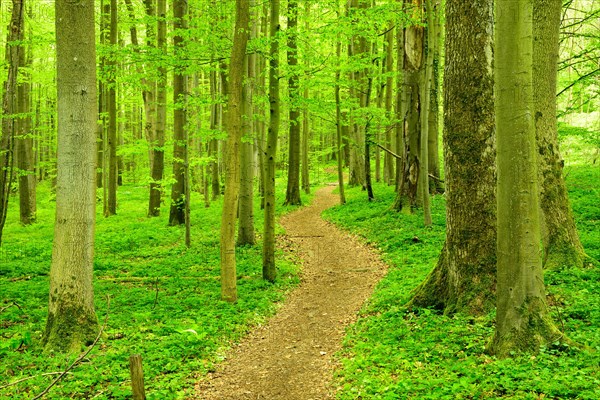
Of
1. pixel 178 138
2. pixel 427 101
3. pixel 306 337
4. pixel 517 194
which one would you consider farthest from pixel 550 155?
pixel 178 138

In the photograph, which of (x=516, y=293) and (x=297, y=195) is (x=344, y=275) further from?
(x=297, y=195)

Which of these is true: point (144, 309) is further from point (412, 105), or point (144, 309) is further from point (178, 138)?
point (412, 105)

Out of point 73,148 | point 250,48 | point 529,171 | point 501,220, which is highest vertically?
point 250,48

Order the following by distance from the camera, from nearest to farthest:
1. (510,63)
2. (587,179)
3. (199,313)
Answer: (510,63)
(199,313)
(587,179)

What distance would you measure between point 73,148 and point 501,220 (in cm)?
559

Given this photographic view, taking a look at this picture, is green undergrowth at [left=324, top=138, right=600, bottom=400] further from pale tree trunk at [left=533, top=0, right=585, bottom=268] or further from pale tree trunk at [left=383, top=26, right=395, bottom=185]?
pale tree trunk at [left=383, top=26, right=395, bottom=185]

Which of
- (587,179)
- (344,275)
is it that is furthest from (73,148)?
(587,179)

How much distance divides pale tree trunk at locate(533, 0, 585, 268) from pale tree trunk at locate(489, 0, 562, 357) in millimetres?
3069

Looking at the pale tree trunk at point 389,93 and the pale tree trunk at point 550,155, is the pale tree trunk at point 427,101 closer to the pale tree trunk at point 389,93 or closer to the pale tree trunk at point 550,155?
the pale tree trunk at point 550,155

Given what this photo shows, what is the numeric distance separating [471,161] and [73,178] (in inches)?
225

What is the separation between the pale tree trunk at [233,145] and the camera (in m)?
8.09

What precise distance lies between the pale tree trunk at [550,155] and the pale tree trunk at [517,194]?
10.1 feet

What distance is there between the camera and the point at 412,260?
→ 10297 millimetres

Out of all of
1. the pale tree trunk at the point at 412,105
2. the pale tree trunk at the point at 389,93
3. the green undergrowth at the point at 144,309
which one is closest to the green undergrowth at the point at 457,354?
the green undergrowth at the point at 144,309
